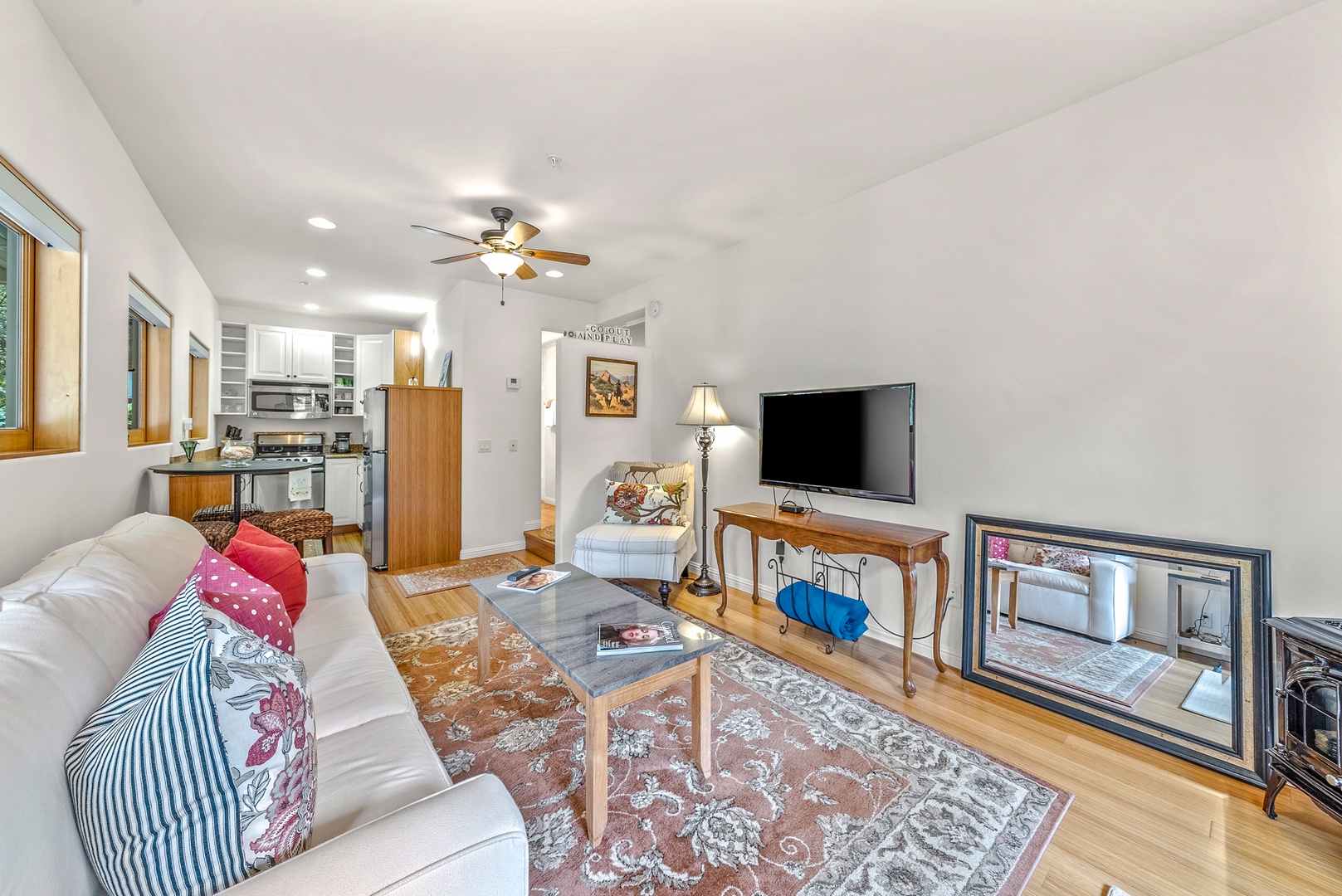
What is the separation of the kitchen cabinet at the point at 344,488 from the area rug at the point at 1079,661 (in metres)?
6.12

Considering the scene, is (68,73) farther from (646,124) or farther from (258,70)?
(646,124)

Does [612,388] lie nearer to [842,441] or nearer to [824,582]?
[842,441]

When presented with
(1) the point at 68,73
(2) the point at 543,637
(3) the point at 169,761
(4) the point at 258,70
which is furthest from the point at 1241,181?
(1) the point at 68,73

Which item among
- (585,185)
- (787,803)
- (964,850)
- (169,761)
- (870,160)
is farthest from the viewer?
A: (585,185)

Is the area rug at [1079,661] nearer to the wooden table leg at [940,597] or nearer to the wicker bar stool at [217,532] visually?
the wooden table leg at [940,597]

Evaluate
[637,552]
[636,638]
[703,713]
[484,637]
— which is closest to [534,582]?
[484,637]

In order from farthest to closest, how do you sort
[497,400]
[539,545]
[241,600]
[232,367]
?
[232,367] < [497,400] < [539,545] < [241,600]

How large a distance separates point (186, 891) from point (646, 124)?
265 cm

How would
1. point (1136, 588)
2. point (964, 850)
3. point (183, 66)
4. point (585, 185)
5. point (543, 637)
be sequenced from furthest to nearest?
point (585, 185) → point (1136, 588) → point (183, 66) → point (543, 637) → point (964, 850)

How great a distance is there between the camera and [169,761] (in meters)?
0.74

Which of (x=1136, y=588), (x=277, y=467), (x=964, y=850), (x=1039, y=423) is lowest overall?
(x=964, y=850)

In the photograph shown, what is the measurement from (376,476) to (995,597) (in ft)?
14.7

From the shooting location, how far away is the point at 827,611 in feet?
8.79

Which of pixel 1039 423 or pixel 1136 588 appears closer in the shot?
pixel 1136 588
